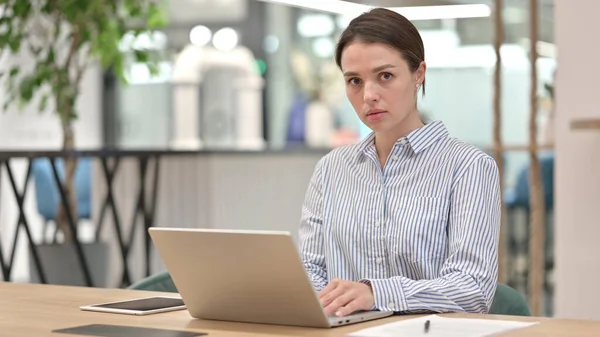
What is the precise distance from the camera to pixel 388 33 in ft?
7.47

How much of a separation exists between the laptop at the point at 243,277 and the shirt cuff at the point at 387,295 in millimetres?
20

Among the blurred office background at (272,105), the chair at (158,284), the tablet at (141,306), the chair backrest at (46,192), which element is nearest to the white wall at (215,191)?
the blurred office background at (272,105)

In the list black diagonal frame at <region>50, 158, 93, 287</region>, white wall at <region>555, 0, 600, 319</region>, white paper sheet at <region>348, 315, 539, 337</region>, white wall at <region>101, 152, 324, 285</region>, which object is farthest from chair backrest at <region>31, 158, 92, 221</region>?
white paper sheet at <region>348, 315, 539, 337</region>

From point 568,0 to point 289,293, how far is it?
2269mm

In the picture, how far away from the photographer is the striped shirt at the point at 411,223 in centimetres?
212

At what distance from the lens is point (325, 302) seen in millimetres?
1967

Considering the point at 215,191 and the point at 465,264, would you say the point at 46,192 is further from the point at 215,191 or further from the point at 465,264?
the point at 465,264

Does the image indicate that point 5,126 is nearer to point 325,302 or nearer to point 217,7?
point 217,7

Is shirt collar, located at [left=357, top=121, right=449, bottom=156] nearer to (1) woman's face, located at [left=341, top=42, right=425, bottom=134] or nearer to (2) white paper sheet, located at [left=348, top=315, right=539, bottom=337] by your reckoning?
(1) woman's face, located at [left=341, top=42, right=425, bottom=134]

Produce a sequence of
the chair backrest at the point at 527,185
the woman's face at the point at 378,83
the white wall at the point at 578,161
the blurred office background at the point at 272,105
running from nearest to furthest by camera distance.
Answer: the woman's face at the point at 378,83, the white wall at the point at 578,161, the blurred office background at the point at 272,105, the chair backrest at the point at 527,185

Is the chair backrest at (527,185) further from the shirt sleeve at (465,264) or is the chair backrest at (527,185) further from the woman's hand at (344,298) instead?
the woman's hand at (344,298)

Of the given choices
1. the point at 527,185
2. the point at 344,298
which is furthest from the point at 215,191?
the point at 344,298

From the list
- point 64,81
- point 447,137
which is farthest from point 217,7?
point 447,137

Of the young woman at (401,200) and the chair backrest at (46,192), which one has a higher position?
the young woman at (401,200)
